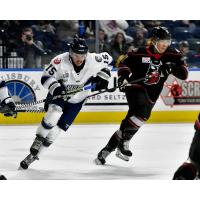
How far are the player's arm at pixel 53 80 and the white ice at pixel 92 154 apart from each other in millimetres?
575

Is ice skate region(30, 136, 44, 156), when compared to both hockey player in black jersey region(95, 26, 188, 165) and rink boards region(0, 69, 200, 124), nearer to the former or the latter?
hockey player in black jersey region(95, 26, 188, 165)

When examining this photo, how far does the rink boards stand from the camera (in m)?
7.88

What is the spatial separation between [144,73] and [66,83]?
23.6 inches

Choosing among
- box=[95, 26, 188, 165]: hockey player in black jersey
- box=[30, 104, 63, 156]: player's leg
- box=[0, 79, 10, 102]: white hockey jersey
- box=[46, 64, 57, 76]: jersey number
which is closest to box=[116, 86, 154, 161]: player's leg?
box=[95, 26, 188, 165]: hockey player in black jersey

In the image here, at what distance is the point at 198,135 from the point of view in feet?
11.6

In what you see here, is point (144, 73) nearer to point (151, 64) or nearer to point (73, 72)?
point (151, 64)

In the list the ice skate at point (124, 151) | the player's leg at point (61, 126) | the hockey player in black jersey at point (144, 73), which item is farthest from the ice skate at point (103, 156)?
the player's leg at point (61, 126)

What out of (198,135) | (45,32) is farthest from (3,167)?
(45,32)

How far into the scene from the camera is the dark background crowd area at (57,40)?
7.88m

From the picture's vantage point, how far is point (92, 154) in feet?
20.2

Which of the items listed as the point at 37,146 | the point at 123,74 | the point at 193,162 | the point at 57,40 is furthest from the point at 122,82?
the point at 57,40

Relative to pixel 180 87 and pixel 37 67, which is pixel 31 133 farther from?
pixel 180 87

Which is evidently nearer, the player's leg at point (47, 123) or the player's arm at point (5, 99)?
the player's arm at point (5, 99)

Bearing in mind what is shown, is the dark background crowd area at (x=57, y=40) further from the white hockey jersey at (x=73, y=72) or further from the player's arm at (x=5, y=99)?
the player's arm at (x=5, y=99)
